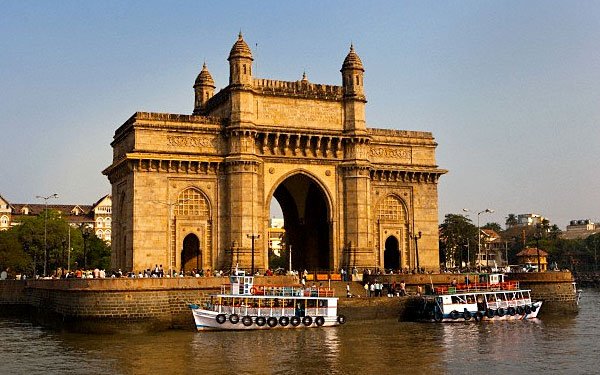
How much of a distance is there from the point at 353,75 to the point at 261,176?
33.0 feet

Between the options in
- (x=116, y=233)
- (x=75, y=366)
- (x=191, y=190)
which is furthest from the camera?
(x=116, y=233)

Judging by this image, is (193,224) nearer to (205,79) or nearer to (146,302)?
(146,302)

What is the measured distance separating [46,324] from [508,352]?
28399 millimetres

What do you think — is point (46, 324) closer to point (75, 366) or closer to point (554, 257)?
point (75, 366)

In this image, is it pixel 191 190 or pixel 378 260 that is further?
pixel 378 260

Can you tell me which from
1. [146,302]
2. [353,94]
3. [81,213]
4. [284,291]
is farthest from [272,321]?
[81,213]

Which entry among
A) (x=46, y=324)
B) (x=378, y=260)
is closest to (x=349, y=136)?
(x=378, y=260)

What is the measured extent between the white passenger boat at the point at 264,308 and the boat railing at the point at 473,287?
707 centimetres

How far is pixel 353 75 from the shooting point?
2116 inches

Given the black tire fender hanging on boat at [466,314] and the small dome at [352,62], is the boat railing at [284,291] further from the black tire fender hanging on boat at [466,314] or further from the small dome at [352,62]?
the small dome at [352,62]

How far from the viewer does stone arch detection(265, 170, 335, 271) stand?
5872 centimetres

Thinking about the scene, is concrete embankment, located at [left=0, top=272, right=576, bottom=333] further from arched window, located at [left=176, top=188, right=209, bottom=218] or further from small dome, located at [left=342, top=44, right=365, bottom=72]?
small dome, located at [left=342, top=44, right=365, bottom=72]

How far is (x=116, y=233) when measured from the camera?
5331cm

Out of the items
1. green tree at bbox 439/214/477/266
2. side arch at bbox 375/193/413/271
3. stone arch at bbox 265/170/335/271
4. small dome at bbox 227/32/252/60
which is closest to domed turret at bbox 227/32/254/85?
small dome at bbox 227/32/252/60
